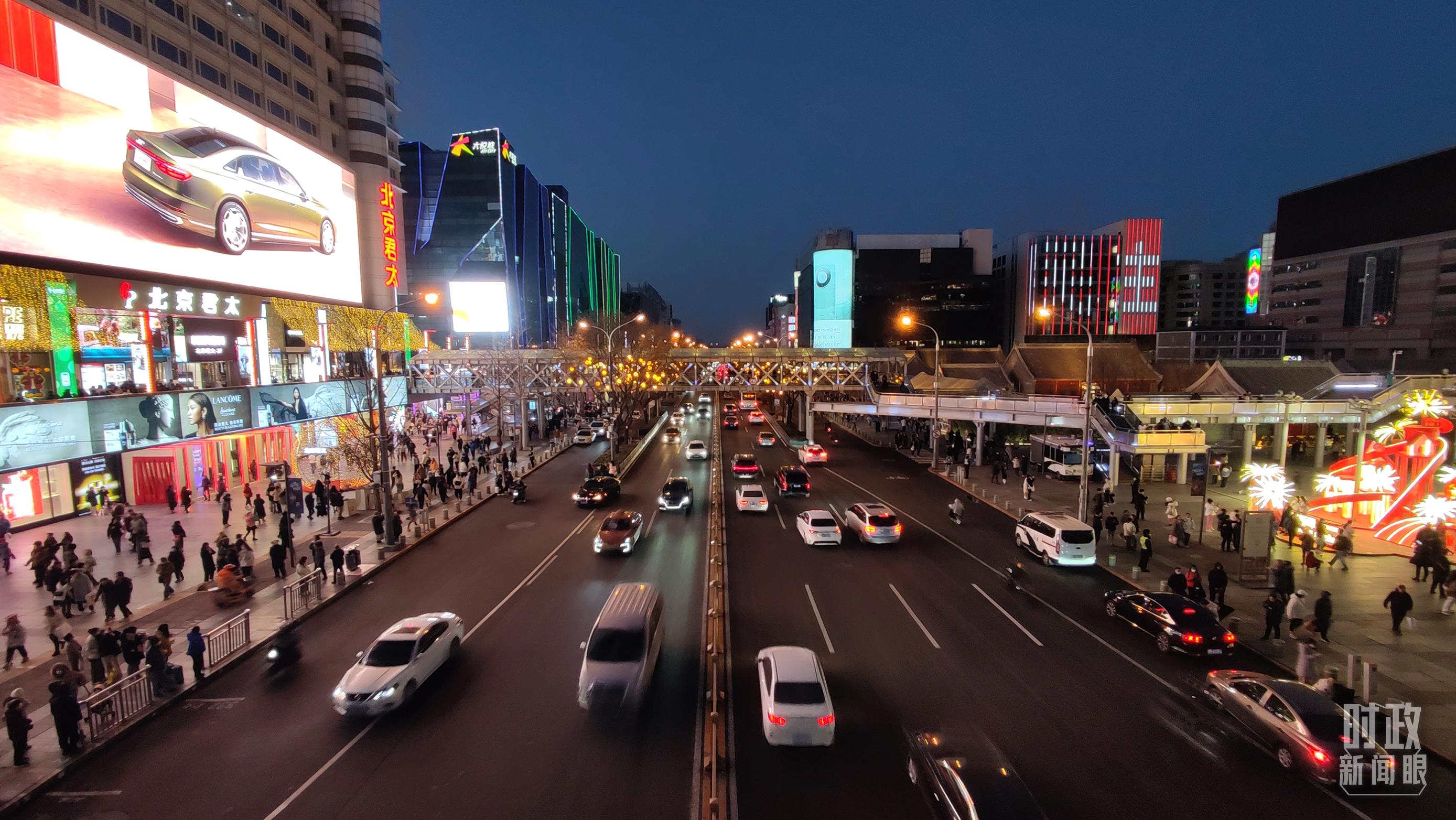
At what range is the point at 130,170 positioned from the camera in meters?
24.5

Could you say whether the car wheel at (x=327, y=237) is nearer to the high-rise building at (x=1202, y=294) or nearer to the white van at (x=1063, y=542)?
the white van at (x=1063, y=542)

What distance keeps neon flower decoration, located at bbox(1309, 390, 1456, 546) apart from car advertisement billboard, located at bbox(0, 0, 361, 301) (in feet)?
149

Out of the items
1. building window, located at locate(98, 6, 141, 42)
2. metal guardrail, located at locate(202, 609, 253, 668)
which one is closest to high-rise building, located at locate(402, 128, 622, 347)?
building window, located at locate(98, 6, 141, 42)

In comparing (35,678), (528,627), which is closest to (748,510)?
(528,627)

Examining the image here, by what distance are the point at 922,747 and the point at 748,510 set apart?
18751mm

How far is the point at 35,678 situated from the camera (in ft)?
42.2

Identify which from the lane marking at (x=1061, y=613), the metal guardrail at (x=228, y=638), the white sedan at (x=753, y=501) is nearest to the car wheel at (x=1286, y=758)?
the lane marking at (x=1061, y=613)

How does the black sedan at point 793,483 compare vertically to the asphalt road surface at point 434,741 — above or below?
above

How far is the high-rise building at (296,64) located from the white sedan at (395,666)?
27341mm

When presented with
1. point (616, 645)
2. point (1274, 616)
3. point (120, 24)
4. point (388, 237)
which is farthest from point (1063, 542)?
point (388, 237)

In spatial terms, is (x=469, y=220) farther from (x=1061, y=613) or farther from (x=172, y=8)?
(x=1061, y=613)

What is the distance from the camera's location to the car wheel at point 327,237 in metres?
36.1

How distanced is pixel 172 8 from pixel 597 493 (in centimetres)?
3528

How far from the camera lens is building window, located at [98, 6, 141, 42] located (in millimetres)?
30016
